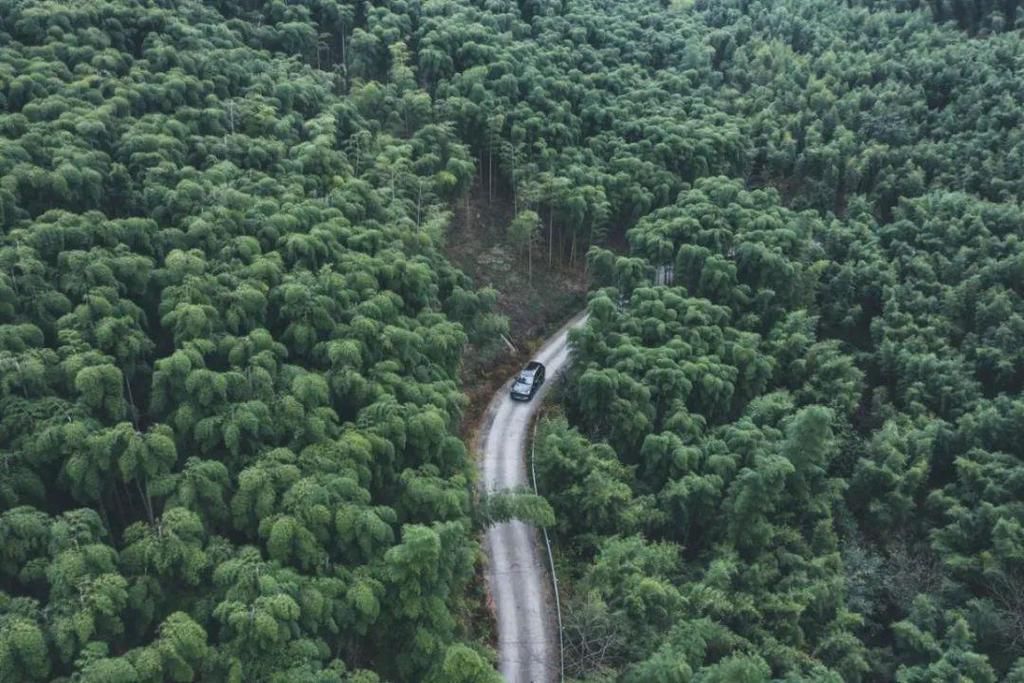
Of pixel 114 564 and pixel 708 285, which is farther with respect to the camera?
pixel 708 285

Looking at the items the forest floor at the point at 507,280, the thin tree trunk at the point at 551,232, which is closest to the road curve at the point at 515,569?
the forest floor at the point at 507,280

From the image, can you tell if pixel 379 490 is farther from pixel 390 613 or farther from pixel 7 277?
pixel 7 277

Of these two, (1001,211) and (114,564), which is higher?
(1001,211)

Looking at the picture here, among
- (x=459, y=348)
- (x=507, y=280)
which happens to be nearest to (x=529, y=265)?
(x=507, y=280)

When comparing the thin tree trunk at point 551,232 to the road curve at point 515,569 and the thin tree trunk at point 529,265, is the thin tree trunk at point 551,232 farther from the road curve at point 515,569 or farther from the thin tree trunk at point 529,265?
the road curve at point 515,569

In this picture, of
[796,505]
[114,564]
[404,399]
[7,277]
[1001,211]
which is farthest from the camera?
[1001,211]

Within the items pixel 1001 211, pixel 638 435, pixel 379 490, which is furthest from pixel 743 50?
pixel 379 490

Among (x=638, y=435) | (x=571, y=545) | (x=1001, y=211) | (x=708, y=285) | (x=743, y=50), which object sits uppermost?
(x=743, y=50)
